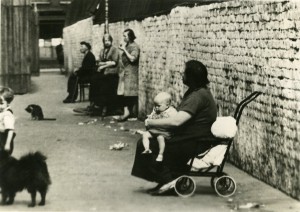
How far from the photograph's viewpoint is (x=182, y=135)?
26.3ft

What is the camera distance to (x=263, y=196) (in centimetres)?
814

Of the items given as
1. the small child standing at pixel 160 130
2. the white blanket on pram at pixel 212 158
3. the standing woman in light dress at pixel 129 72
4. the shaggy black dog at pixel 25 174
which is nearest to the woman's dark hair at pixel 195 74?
→ the small child standing at pixel 160 130

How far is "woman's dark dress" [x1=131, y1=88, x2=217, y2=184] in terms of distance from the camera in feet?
26.1

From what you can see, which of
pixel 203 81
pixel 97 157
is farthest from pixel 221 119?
pixel 97 157

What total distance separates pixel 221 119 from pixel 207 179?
5.11 ft

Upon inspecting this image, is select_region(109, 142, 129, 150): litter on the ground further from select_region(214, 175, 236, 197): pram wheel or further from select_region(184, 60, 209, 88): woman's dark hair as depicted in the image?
select_region(184, 60, 209, 88): woman's dark hair

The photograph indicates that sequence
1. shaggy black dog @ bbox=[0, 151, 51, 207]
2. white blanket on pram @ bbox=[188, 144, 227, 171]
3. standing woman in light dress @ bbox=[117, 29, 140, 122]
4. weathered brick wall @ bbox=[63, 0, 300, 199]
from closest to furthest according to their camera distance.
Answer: shaggy black dog @ bbox=[0, 151, 51, 207]
white blanket on pram @ bbox=[188, 144, 227, 171]
weathered brick wall @ bbox=[63, 0, 300, 199]
standing woman in light dress @ bbox=[117, 29, 140, 122]

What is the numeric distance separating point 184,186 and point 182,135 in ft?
1.80

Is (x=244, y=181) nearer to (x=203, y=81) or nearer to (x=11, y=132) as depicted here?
(x=203, y=81)

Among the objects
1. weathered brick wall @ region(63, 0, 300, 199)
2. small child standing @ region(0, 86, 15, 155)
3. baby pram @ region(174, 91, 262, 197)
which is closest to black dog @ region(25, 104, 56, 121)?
weathered brick wall @ region(63, 0, 300, 199)

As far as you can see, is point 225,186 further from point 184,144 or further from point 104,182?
point 104,182

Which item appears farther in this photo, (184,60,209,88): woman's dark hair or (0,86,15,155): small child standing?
(0,86,15,155): small child standing

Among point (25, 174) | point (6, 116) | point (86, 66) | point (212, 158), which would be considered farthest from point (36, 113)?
point (25, 174)

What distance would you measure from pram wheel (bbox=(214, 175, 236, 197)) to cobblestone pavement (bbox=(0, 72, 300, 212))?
7 centimetres
